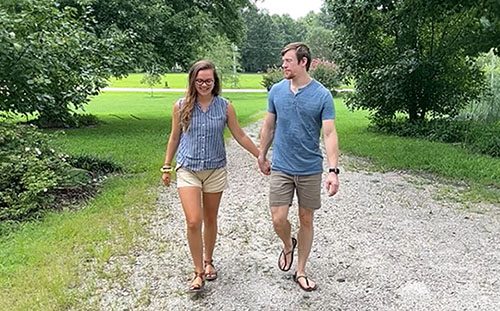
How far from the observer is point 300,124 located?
4160 millimetres

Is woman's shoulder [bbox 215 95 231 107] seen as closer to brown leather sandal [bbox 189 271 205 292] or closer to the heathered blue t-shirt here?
the heathered blue t-shirt

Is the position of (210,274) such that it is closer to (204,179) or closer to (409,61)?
(204,179)

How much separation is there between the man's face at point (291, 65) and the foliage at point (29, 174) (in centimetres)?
368

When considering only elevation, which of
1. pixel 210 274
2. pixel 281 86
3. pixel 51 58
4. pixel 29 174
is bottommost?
pixel 210 274

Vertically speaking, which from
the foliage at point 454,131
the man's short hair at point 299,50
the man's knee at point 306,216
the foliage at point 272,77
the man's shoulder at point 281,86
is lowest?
the foliage at point 272,77

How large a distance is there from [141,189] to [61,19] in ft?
8.75

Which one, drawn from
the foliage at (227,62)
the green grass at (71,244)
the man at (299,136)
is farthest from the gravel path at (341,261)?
the foliage at (227,62)

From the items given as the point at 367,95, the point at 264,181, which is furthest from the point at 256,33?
the point at 264,181

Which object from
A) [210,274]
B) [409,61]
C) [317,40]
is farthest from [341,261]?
[317,40]

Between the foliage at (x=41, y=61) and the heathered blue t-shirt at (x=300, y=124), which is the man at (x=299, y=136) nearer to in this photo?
the heathered blue t-shirt at (x=300, y=124)

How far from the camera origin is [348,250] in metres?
5.43

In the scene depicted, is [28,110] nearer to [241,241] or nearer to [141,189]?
[141,189]

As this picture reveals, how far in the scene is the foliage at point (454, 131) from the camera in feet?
41.0

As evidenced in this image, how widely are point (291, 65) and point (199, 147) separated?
0.92 meters
